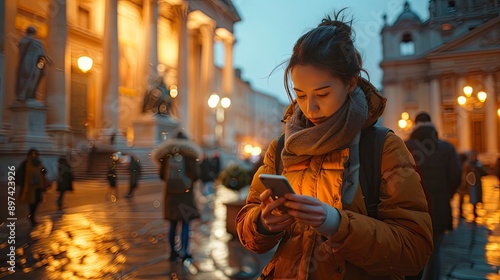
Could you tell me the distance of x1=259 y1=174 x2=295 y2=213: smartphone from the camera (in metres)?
1.28

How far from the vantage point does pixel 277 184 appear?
1.30 metres

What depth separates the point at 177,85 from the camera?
27.8 m

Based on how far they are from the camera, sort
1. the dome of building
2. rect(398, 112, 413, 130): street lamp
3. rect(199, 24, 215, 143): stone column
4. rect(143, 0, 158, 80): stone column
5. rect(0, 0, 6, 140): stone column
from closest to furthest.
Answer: the dome of building, rect(0, 0, 6, 140): stone column, rect(398, 112, 413, 130): street lamp, rect(143, 0, 158, 80): stone column, rect(199, 24, 215, 143): stone column

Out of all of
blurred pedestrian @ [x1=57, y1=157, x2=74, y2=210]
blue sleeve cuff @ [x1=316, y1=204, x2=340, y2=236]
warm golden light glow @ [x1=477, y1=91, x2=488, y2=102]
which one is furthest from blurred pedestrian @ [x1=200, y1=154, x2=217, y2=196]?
blue sleeve cuff @ [x1=316, y1=204, x2=340, y2=236]

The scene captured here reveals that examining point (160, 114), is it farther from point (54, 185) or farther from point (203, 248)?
point (54, 185)

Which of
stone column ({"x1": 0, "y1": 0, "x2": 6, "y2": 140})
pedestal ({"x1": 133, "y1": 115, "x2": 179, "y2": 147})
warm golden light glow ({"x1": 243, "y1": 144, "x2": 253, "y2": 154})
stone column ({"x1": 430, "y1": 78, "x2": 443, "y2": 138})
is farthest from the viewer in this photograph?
warm golden light glow ({"x1": 243, "y1": 144, "x2": 253, "y2": 154})

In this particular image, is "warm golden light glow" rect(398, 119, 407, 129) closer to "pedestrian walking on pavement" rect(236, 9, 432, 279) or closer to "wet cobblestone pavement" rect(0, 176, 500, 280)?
"wet cobblestone pavement" rect(0, 176, 500, 280)

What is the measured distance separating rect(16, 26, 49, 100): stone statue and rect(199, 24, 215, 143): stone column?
2615 cm

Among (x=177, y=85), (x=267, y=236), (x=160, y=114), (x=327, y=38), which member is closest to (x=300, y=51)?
(x=327, y=38)

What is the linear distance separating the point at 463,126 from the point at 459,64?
1.93ft

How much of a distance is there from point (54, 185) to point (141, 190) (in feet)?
18.6

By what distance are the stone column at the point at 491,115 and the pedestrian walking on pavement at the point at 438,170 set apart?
0.97m

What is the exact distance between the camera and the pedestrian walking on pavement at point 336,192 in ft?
4.63

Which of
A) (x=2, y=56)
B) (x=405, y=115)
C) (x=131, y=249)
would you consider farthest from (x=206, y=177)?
(x=2, y=56)
